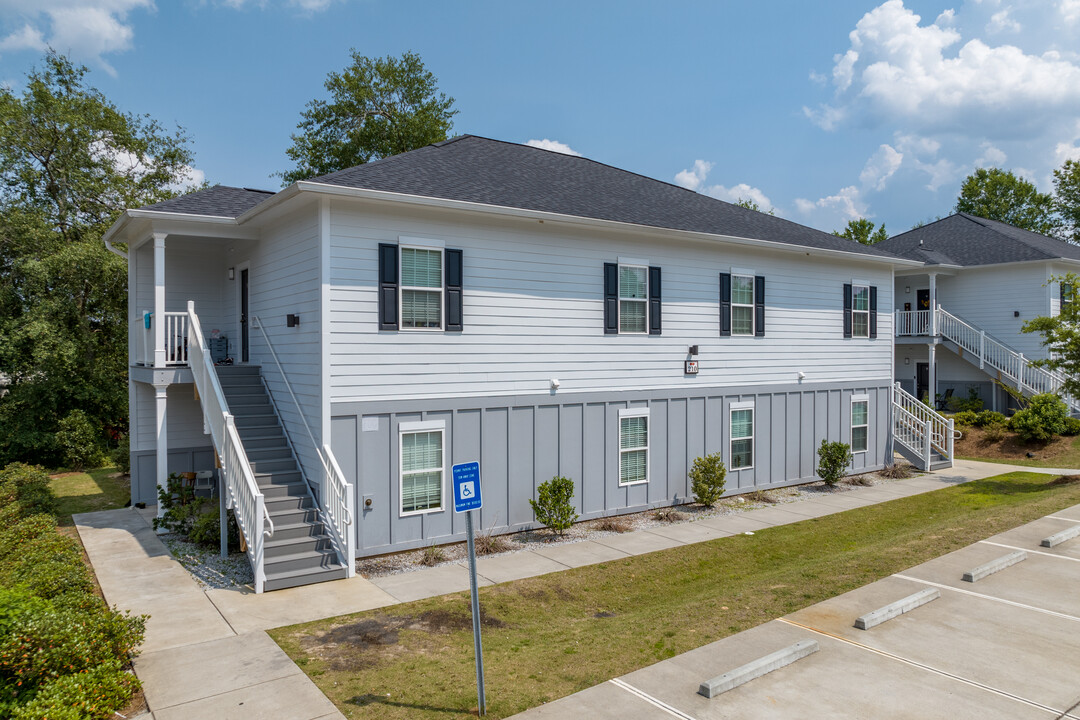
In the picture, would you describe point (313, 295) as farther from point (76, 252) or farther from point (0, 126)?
point (0, 126)

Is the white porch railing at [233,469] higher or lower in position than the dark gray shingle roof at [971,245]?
lower

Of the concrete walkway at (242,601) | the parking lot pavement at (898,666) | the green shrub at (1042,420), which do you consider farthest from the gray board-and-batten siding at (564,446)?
the green shrub at (1042,420)

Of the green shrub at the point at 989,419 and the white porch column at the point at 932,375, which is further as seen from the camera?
the white porch column at the point at 932,375

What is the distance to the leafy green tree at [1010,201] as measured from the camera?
4591 cm

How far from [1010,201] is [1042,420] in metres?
33.2

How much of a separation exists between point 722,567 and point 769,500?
5439 mm

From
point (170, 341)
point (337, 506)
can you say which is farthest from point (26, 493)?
point (337, 506)

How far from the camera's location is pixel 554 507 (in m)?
12.1

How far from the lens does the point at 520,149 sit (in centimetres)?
1695

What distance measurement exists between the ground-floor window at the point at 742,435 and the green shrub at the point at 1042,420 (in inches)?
437

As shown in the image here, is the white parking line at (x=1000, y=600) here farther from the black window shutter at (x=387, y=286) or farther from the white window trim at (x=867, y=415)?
the white window trim at (x=867, y=415)

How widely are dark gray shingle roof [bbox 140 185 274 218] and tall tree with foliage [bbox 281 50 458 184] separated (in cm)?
2217

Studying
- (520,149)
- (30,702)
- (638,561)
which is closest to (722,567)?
(638,561)

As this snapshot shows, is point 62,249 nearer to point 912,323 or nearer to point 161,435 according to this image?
point 161,435
